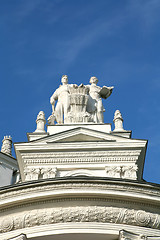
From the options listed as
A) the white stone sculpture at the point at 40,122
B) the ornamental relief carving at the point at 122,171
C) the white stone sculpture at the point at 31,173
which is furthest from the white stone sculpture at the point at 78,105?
the white stone sculpture at the point at 31,173

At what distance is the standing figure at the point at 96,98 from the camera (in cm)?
2951

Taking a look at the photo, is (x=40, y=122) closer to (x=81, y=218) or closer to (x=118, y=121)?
(x=118, y=121)

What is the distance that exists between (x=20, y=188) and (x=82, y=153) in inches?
327

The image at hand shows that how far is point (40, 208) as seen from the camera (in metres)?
17.4

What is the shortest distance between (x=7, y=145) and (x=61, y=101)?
7.86 m

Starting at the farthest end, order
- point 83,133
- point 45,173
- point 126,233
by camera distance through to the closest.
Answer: point 83,133, point 45,173, point 126,233

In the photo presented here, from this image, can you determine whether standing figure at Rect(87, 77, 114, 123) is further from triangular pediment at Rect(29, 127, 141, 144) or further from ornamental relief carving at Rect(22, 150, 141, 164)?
ornamental relief carving at Rect(22, 150, 141, 164)

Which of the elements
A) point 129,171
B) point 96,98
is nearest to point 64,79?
point 96,98

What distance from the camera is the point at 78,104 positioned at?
96.1 feet

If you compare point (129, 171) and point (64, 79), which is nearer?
point (129, 171)

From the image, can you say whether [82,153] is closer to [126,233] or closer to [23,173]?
[23,173]

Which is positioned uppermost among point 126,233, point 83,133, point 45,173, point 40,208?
point 83,133

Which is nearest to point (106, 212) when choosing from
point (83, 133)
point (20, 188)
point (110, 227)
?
point (110, 227)

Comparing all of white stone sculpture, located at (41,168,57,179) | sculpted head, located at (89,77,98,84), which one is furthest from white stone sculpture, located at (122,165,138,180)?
sculpted head, located at (89,77,98,84)
